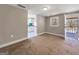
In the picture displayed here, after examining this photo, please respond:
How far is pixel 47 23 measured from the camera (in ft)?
7.83

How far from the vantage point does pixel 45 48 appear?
224 cm

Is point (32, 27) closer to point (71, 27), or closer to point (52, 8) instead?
point (52, 8)

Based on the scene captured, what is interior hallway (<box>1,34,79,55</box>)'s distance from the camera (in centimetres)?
220

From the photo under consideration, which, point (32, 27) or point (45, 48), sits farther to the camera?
point (32, 27)

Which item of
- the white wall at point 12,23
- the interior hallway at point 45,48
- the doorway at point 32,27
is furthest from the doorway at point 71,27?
the white wall at point 12,23

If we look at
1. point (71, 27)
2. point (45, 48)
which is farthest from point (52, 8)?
point (45, 48)

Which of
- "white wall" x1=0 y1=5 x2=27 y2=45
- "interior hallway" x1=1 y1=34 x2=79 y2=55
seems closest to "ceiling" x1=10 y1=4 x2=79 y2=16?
"white wall" x1=0 y1=5 x2=27 y2=45

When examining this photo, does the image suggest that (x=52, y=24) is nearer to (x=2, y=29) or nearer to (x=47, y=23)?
(x=47, y=23)

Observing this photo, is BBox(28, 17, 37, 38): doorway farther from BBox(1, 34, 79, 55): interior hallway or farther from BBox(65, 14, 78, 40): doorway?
BBox(65, 14, 78, 40): doorway

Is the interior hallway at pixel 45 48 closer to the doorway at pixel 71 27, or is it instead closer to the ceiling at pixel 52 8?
the doorway at pixel 71 27

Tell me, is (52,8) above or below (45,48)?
above

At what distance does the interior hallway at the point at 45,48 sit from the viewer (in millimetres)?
2199

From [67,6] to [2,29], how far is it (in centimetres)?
141

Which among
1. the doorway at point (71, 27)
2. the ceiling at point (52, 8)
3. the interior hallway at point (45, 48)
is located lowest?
the interior hallway at point (45, 48)
